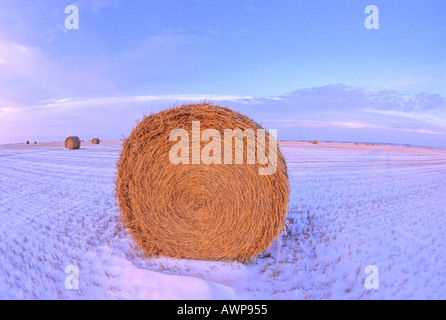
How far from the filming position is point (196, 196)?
4016 millimetres

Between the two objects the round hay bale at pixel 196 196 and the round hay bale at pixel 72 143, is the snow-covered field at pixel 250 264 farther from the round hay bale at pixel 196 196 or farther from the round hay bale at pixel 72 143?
the round hay bale at pixel 72 143

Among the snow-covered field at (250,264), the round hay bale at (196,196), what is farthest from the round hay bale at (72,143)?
the round hay bale at (196,196)

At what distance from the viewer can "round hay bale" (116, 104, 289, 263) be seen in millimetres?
3756

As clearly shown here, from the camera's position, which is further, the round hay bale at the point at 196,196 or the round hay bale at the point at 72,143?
the round hay bale at the point at 72,143

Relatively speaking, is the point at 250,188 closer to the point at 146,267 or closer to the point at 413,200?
the point at 146,267

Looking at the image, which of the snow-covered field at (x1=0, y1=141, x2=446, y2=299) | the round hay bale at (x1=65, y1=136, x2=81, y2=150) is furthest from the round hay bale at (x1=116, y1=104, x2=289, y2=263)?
the round hay bale at (x1=65, y1=136, x2=81, y2=150)

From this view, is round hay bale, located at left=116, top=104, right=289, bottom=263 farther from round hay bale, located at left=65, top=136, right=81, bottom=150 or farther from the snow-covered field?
round hay bale, located at left=65, top=136, right=81, bottom=150

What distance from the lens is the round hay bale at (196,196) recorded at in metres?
3.76

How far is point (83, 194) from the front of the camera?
7.72 meters

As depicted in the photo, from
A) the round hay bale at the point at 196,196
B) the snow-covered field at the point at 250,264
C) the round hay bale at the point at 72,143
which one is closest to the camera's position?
the snow-covered field at the point at 250,264

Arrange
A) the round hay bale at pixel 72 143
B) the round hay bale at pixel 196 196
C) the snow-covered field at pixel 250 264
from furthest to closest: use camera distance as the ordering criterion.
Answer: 1. the round hay bale at pixel 72 143
2. the round hay bale at pixel 196 196
3. the snow-covered field at pixel 250 264

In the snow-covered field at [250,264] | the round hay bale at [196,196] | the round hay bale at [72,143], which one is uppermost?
the round hay bale at [72,143]

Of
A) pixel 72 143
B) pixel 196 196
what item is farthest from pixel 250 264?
pixel 72 143

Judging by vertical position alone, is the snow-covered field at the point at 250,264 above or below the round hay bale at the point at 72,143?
below
